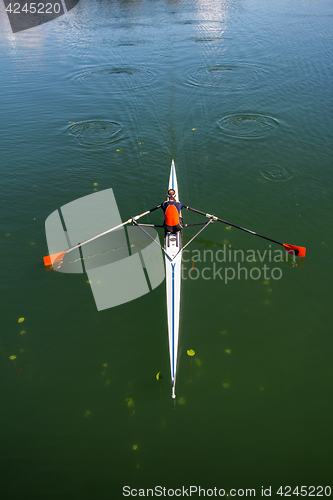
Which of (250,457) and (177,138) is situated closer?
(250,457)

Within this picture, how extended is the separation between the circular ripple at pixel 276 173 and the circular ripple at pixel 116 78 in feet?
45.1

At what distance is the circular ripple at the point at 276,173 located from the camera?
682 inches

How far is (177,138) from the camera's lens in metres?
20.5

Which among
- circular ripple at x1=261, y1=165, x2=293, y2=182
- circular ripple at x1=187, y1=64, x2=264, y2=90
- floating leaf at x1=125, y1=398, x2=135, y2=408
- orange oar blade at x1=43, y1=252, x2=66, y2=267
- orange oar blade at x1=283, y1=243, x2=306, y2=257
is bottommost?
floating leaf at x1=125, y1=398, x2=135, y2=408

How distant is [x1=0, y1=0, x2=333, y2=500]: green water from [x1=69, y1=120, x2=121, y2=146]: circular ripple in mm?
135

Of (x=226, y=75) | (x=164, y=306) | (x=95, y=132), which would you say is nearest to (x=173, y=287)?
(x=164, y=306)

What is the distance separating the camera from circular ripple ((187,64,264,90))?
85.7 ft

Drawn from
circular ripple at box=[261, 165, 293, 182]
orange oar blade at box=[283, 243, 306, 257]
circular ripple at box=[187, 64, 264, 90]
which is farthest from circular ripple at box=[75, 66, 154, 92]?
orange oar blade at box=[283, 243, 306, 257]

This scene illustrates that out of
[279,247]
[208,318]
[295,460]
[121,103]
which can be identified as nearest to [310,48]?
[121,103]

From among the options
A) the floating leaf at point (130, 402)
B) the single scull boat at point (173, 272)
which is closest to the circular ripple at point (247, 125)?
the single scull boat at point (173, 272)

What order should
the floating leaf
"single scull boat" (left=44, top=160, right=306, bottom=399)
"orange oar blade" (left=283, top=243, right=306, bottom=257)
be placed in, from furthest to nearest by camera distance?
"orange oar blade" (left=283, top=243, right=306, bottom=257) → "single scull boat" (left=44, top=160, right=306, bottom=399) → the floating leaf

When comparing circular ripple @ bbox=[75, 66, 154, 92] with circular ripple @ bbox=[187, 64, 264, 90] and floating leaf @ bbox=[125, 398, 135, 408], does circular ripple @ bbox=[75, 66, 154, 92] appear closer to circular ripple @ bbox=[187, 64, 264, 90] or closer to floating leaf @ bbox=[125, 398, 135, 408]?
circular ripple @ bbox=[187, 64, 264, 90]

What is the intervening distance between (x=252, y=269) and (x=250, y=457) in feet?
21.4

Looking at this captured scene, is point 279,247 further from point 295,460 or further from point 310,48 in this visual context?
point 310,48
